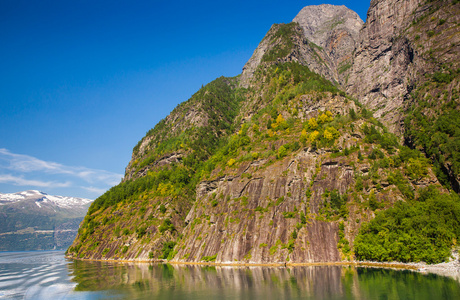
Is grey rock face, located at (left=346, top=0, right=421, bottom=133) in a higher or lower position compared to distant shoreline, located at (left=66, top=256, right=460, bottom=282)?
higher

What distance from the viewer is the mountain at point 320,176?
74438 millimetres

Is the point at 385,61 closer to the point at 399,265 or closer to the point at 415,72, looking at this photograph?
the point at 415,72

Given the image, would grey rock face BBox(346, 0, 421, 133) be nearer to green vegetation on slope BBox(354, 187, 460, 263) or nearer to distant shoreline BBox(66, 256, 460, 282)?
green vegetation on slope BBox(354, 187, 460, 263)

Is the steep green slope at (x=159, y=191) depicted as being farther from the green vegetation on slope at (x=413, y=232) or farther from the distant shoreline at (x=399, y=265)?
the green vegetation on slope at (x=413, y=232)

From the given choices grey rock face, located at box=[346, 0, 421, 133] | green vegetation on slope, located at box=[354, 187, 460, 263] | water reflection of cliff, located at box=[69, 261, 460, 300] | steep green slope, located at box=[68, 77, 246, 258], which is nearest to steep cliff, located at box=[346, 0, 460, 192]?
grey rock face, located at box=[346, 0, 421, 133]

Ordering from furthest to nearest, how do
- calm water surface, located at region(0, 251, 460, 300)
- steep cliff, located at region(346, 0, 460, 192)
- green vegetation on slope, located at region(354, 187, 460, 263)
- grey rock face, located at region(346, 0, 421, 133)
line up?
grey rock face, located at region(346, 0, 421, 133), steep cliff, located at region(346, 0, 460, 192), green vegetation on slope, located at region(354, 187, 460, 263), calm water surface, located at region(0, 251, 460, 300)

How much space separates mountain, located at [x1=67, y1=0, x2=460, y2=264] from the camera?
74.4 metres

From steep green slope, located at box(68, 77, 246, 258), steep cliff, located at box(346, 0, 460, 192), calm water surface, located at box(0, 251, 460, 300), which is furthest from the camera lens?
steep green slope, located at box(68, 77, 246, 258)

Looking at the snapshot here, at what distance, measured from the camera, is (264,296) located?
40312 millimetres

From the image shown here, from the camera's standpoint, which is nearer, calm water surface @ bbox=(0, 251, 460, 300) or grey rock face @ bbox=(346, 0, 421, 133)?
calm water surface @ bbox=(0, 251, 460, 300)

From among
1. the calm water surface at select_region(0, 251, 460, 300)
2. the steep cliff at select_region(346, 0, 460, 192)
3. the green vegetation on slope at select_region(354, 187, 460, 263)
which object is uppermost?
the steep cliff at select_region(346, 0, 460, 192)

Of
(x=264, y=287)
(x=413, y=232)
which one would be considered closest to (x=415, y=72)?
(x=413, y=232)

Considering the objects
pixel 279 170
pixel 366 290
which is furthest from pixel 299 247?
pixel 366 290

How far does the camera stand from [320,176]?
9006cm
